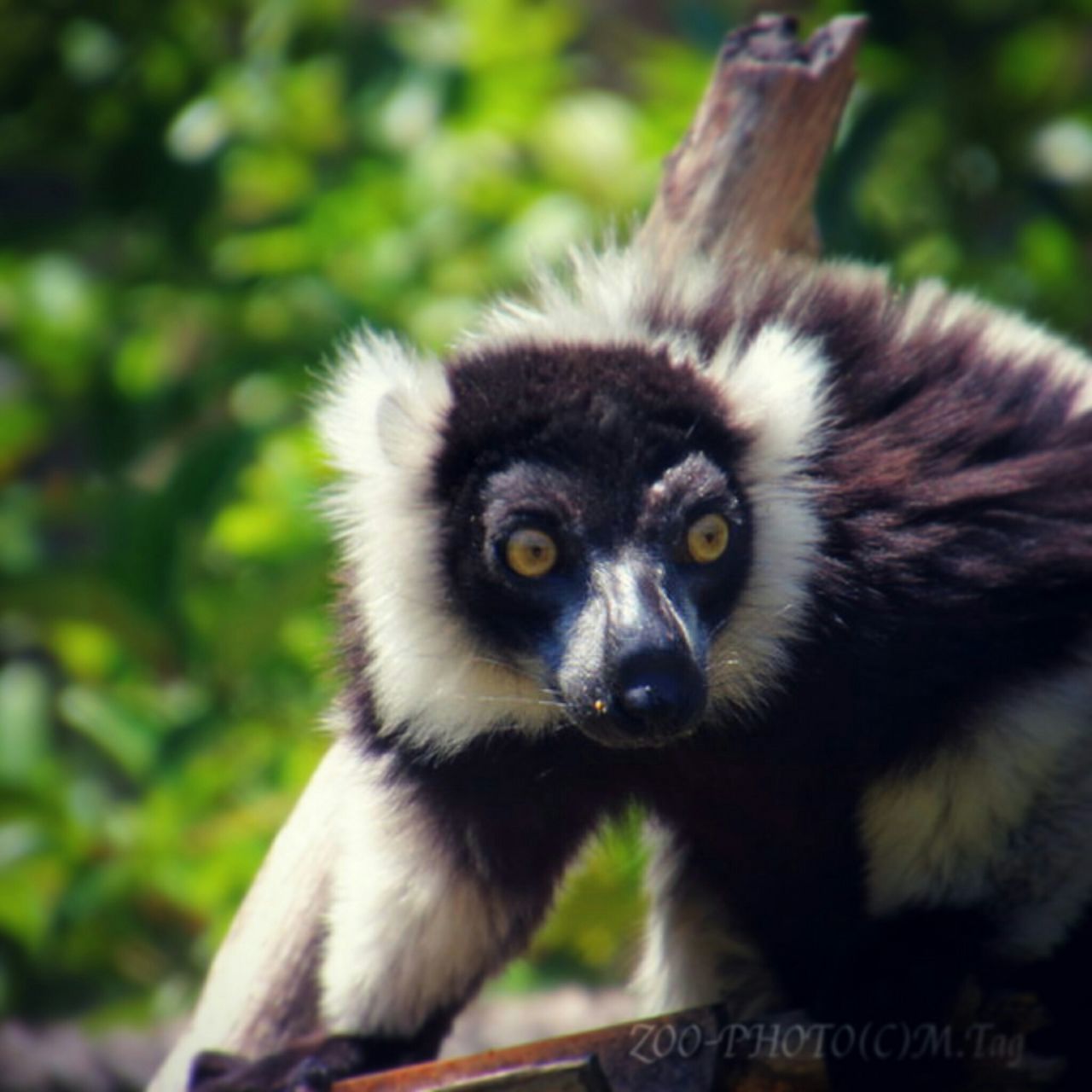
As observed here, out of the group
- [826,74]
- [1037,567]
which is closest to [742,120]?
[826,74]

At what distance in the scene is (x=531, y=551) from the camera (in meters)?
3.16

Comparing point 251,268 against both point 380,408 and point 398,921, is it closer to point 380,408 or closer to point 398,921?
point 380,408

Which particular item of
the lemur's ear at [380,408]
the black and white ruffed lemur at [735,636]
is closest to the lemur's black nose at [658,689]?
the black and white ruffed lemur at [735,636]

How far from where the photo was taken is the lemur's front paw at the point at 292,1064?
11.7 ft

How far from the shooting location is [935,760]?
3.21 metres

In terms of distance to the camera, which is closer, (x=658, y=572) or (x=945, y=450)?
(x=658, y=572)

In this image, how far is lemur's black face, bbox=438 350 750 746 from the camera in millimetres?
3031

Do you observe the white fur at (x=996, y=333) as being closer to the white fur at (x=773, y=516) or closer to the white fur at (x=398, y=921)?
the white fur at (x=773, y=516)

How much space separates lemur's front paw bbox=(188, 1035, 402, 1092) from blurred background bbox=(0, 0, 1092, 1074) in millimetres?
1716

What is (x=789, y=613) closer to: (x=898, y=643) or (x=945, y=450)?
(x=898, y=643)

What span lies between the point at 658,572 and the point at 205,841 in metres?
2.79

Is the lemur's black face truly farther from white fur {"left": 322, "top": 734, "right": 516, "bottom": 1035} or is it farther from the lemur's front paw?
the lemur's front paw

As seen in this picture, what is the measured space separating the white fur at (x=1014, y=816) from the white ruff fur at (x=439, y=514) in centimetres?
40

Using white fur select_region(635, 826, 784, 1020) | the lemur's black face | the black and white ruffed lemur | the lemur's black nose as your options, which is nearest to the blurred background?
white fur select_region(635, 826, 784, 1020)
